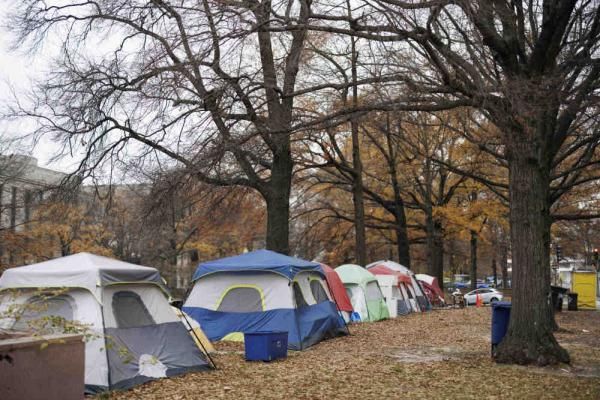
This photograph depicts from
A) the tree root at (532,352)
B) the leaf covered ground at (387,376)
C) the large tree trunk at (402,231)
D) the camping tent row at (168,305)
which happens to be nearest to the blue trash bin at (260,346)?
the leaf covered ground at (387,376)

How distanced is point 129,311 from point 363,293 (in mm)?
12664

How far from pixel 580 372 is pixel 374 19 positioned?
23.5 ft

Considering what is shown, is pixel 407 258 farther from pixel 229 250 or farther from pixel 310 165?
pixel 229 250

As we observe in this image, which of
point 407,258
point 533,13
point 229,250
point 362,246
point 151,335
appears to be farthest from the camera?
point 229,250

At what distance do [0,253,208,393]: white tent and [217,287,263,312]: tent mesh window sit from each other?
13.3 feet

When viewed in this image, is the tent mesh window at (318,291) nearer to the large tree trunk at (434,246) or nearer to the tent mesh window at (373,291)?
the tent mesh window at (373,291)

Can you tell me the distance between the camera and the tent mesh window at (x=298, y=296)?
15.7m

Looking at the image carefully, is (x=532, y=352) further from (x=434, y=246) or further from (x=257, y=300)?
(x=434, y=246)

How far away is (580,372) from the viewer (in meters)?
11.4

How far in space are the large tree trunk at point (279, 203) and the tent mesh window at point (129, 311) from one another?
9.34 m

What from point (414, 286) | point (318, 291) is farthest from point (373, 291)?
point (318, 291)

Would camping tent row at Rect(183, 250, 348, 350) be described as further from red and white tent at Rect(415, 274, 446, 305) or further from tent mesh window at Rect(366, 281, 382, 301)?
red and white tent at Rect(415, 274, 446, 305)

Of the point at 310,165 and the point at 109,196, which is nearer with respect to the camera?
the point at 109,196

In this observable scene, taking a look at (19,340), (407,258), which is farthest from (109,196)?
(407,258)
